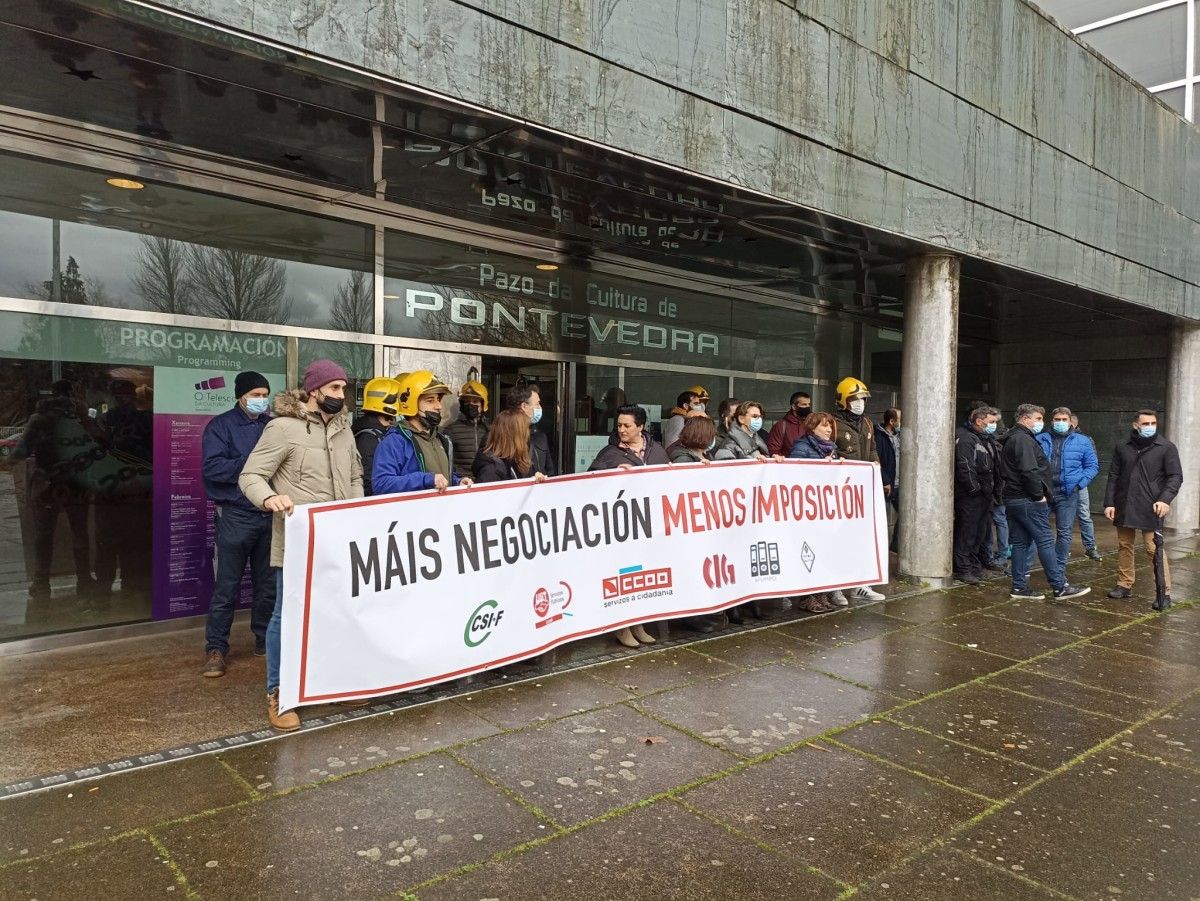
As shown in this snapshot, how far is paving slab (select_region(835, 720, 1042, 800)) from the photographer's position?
388cm

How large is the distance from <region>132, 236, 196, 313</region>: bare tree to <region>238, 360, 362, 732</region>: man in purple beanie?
2.10 meters

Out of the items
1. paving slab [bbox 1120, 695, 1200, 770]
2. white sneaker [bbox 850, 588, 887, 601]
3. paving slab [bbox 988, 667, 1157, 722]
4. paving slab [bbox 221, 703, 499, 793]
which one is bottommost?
paving slab [bbox 1120, 695, 1200, 770]

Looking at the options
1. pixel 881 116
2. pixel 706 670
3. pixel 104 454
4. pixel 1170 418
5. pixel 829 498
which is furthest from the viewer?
pixel 1170 418

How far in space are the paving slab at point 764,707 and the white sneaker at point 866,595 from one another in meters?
2.61

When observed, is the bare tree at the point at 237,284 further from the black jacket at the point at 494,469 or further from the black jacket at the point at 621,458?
the black jacket at the point at 621,458

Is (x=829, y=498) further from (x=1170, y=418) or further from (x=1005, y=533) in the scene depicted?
(x=1170, y=418)

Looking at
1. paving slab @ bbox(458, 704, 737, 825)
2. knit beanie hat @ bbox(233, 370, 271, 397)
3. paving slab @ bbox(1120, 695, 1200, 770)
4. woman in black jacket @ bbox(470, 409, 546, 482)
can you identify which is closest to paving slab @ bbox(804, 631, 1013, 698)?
paving slab @ bbox(1120, 695, 1200, 770)

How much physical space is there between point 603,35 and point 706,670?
4.40 metres

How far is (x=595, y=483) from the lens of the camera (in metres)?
5.73

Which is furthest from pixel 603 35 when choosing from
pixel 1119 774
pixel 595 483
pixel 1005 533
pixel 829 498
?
pixel 1005 533

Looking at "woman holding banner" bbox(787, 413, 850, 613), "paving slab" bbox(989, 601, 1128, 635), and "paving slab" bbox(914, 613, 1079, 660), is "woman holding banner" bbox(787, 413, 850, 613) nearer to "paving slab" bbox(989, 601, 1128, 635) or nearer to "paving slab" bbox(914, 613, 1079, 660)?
"paving slab" bbox(914, 613, 1079, 660)

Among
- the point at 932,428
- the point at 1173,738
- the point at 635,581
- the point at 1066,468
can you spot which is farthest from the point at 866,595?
the point at 1066,468

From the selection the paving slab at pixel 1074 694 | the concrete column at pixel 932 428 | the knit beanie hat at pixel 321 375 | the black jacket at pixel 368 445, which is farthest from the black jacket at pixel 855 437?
the knit beanie hat at pixel 321 375

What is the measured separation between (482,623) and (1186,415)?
14144 millimetres
